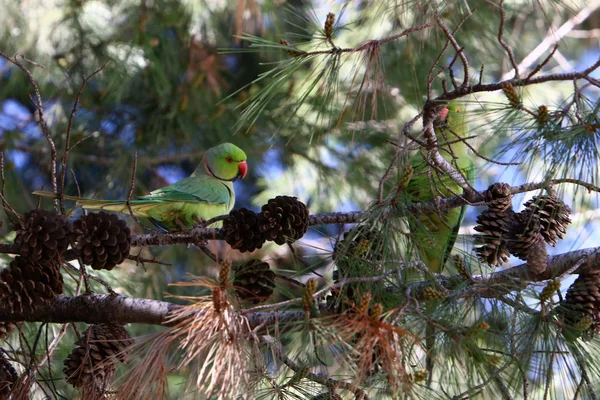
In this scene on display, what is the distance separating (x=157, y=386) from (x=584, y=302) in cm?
87

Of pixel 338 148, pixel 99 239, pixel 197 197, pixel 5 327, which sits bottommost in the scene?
pixel 5 327

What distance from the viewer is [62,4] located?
3473mm

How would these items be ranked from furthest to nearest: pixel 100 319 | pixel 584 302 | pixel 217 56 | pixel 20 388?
pixel 217 56
pixel 100 319
pixel 20 388
pixel 584 302

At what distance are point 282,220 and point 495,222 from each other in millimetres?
493

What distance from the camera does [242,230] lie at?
1.60m

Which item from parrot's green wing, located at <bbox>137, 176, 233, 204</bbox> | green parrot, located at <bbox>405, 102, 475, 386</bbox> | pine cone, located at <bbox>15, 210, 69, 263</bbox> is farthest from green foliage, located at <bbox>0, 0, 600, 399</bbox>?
parrot's green wing, located at <bbox>137, 176, 233, 204</bbox>

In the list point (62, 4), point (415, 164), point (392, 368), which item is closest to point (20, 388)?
point (392, 368)

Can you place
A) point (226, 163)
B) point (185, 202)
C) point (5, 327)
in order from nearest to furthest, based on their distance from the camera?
1. point (5, 327)
2. point (185, 202)
3. point (226, 163)

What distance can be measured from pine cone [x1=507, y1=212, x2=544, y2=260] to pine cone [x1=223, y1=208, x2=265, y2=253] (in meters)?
0.58

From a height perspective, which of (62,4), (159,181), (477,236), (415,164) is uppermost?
(62,4)

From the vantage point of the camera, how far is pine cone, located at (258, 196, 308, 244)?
157 centimetres

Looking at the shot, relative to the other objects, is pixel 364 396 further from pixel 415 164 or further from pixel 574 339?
pixel 415 164

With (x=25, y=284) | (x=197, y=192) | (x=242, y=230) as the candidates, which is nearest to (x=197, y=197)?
(x=197, y=192)

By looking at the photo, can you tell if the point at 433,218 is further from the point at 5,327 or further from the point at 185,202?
the point at 5,327
